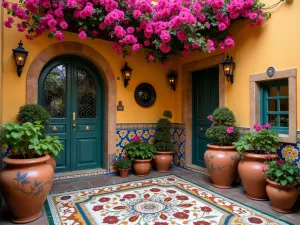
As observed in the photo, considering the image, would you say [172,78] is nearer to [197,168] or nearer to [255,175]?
[197,168]

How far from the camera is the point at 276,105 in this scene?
3.53 meters

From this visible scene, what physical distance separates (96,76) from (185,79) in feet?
6.72

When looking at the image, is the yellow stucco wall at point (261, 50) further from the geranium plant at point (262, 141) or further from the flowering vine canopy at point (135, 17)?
the geranium plant at point (262, 141)

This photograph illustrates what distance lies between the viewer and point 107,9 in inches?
130

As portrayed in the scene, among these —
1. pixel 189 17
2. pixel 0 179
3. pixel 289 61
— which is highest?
pixel 189 17

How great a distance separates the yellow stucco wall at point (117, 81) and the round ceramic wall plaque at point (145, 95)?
0.09 m

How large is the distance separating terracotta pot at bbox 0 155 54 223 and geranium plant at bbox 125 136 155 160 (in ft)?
6.87

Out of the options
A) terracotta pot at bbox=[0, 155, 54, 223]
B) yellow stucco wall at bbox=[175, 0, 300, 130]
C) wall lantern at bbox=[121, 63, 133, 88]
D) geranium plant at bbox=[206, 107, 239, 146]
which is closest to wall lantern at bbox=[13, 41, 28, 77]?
terracotta pot at bbox=[0, 155, 54, 223]

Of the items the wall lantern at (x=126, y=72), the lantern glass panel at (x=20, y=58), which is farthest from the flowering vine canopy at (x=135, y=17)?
the wall lantern at (x=126, y=72)

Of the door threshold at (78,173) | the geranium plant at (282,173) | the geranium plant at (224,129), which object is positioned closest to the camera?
the geranium plant at (282,173)

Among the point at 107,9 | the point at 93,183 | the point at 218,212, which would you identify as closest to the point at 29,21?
the point at 107,9

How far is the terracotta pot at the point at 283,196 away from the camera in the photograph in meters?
2.68

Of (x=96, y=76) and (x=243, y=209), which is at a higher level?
(x=96, y=76)

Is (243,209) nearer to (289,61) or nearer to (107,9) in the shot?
(289,61)
